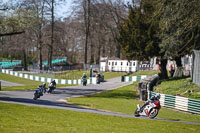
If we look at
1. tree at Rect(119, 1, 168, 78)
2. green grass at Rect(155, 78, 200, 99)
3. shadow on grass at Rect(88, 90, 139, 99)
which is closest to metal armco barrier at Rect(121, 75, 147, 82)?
tree at Rect(119, 1, 168, 78)

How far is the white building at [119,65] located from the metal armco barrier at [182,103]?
32.1m

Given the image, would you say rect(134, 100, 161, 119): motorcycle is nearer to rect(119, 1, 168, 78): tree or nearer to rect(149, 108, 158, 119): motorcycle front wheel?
rect(149, 108, 158, 119): motorcycle front wheel

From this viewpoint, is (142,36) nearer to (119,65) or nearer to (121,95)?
(121,95)

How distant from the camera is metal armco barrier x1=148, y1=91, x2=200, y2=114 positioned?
66.0 ft

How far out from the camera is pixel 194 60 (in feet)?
97.4

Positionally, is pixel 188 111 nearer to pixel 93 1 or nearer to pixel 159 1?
pixel 159 1

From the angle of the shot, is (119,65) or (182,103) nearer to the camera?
(182,103)

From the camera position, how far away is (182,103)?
21.3 meters

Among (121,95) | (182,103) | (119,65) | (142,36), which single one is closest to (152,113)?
(182,103)

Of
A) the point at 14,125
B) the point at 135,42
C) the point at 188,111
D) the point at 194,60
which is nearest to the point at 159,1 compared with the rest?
the point at 188,111

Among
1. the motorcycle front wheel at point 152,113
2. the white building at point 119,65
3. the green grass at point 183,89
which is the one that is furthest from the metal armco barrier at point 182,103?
the white building at point 119,65

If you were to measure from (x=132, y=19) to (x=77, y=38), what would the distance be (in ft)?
138

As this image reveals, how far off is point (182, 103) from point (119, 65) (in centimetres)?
3659

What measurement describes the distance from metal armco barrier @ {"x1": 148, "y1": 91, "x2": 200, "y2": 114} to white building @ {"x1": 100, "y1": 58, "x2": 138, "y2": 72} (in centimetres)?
3207
